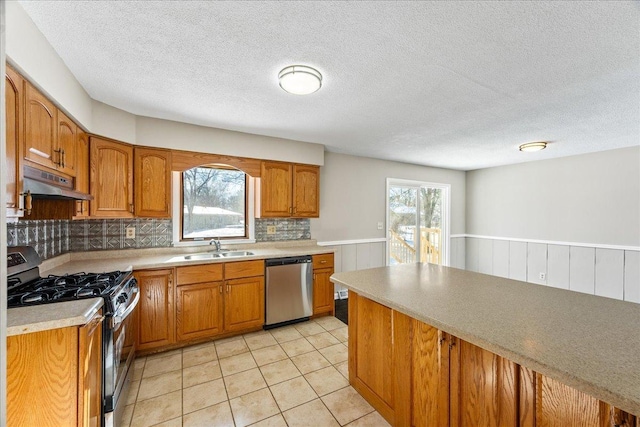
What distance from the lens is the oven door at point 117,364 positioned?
60.6 inches

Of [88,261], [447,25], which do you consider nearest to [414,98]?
[447,25]

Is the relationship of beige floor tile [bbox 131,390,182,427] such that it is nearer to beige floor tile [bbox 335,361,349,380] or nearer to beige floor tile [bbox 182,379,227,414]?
beige floor tile [bbox 182,379,227,414]

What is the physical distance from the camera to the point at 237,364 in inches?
94.0

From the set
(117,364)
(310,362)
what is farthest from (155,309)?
(310,362)

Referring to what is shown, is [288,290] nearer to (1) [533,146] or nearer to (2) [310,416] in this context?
(2) [310,416]

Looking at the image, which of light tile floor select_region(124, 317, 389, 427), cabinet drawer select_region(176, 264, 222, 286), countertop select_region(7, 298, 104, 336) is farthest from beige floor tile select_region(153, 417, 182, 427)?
cabinet drawer select_region(176, 264, 222, 286)

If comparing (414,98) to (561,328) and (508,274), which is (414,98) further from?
(508,274)

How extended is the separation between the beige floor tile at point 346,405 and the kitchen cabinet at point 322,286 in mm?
1359

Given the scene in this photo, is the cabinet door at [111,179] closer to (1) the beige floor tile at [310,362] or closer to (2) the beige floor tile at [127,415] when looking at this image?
(2) the beige floor tile at [127,415]

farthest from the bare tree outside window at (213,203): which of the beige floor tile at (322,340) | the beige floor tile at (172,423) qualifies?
the beige floor tile at (172,423)

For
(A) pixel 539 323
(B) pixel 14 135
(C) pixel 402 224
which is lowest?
(A) pixel 539 323

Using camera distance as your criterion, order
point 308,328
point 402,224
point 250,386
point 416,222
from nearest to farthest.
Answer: point 250,386, point 308,328, point 402,224, point 416,222

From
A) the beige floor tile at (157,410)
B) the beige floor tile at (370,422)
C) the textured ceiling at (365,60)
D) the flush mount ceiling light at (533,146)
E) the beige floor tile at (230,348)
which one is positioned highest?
the textured ceiling at (365,60)

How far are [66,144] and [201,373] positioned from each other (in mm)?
2094
